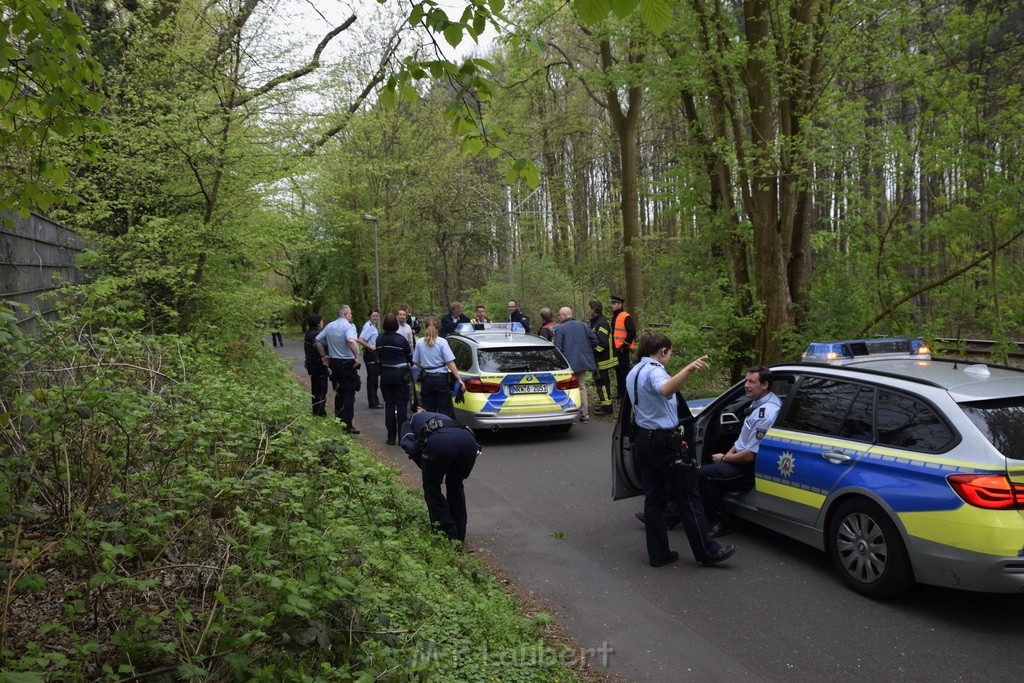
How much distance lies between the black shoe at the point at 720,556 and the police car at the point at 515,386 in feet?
17.8

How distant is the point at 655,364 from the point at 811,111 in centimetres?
759

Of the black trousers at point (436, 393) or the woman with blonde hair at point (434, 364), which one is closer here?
the woman with blonde hair at point (434, 364)

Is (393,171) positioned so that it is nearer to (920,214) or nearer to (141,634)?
(920,214)

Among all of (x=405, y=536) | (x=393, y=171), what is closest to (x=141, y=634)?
(x=405, y=536)

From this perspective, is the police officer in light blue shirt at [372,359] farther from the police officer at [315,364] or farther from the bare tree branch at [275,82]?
the bare tree branch at [275,82]

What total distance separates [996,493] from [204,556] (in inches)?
185

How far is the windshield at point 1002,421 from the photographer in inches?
187

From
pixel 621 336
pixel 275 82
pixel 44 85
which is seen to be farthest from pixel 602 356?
pixel 44 85

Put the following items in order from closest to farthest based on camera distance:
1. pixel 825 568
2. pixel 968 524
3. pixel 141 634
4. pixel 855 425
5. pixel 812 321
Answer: pixel 141 634 < pixel 968 524 < pixel 855 425 < pixel 825 568 < pixel 812 321

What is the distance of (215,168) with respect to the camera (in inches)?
466

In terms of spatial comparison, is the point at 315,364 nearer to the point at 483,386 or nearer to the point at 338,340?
the point at 338,340

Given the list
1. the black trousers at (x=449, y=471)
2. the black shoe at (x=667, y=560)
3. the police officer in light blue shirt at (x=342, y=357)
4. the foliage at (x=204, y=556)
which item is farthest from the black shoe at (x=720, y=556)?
the police officer in light blue shirt at (x=342, y=357)

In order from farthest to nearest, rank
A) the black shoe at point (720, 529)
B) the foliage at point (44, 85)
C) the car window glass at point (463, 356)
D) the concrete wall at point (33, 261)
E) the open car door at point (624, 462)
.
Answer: the car window glass at point (463, 356), the open car door at point (624, 462), the black shoe at point (720, 529), the concrete wall at point (33, 261), the foliage at point (44, 85)

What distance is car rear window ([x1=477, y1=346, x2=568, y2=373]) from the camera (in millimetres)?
11461
